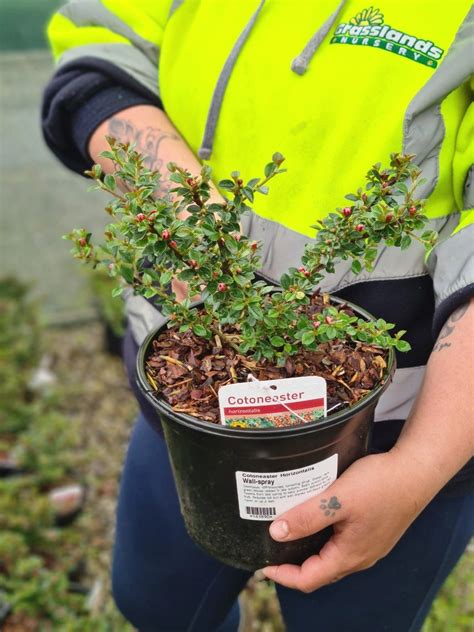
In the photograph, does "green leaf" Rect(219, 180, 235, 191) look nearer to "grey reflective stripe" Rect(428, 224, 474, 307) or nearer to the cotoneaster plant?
the cotoneaster plant

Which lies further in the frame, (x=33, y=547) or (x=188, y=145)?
(x=33, y=547)

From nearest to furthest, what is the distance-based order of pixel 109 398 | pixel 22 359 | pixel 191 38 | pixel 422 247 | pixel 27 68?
1. pixel 422 247
2. pixel 191 38
3. pixel 22 359
4. pixel 109 398
5. pixel 27 68

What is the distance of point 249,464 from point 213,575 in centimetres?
54

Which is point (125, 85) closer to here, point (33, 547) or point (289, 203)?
point (289, 203)

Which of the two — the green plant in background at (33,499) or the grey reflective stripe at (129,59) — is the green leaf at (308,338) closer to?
the grey reflective stripe at (129,59)

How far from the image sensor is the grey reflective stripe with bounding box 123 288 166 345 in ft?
4.35

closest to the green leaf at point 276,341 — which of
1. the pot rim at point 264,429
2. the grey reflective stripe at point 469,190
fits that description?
the pot rim at point 264,429

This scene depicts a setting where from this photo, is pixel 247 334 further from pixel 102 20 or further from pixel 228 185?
pixel 102 20

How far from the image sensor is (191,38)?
128cm

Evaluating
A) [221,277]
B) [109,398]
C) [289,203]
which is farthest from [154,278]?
[109,398]

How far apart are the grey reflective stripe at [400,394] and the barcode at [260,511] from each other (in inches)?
11.2

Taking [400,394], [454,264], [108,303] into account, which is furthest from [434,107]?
[108,303]

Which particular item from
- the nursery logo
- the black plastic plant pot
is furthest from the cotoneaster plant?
the nursery logo

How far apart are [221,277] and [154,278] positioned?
0.12m
